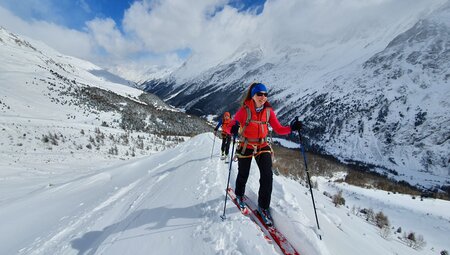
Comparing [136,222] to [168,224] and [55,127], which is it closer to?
[168,224]

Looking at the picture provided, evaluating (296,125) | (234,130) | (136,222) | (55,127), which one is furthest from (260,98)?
(55,127)

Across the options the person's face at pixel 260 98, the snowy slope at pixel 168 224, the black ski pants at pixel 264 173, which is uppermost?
the person's face at pixel 260 98

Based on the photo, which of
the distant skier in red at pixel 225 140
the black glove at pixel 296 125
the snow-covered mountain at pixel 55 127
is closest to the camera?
the black glove at pixel 296 125

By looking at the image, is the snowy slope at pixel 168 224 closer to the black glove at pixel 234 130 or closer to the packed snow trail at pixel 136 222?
the packed snow trail at pixel 136 222

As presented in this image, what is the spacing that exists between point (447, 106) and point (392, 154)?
25310mm

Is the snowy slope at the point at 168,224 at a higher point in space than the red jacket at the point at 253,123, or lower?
lower

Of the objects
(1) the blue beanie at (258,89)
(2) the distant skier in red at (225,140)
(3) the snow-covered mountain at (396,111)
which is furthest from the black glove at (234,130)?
(3) the snow-covered mountain at (396,111)

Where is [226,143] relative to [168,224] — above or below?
above

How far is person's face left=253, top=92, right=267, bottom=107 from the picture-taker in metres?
5.14

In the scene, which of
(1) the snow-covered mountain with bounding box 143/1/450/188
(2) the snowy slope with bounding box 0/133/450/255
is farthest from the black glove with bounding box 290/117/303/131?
(1) the snow-covered mountain with bounding box 143/1/450/188

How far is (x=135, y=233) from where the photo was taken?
4910 millimetres

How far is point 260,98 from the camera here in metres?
5.17

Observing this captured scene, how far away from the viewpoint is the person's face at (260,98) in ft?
16.9

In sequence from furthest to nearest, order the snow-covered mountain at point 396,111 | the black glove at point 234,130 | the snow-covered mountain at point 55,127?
the snow-covered mountain at point 396,111
the snow-covered mountain at point 55,127
the black glove at point 234,130
